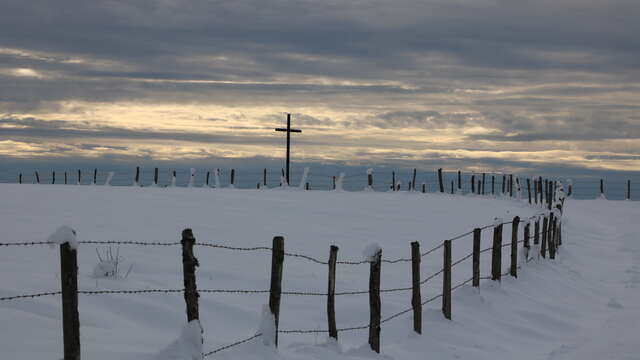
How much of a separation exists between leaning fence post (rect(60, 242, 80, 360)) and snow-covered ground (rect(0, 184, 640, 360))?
1358 millimetres

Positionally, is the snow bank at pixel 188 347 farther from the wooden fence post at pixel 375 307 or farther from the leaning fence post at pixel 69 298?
the wooden fence post at pixel 375 307

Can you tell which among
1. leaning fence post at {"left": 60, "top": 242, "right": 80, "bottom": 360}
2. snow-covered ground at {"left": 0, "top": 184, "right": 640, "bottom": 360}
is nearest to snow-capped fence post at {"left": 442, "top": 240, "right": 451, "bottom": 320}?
snow-covered ground at {"left": 0, "top": 184, "right": 640, "bottom": 360}

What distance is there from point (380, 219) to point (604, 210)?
2309 cm

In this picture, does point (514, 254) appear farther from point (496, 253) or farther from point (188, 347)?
point (188, 347)

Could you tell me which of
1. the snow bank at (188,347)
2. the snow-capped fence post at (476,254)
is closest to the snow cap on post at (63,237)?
the snow bank at (188,347)

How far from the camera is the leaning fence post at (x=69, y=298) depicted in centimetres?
730

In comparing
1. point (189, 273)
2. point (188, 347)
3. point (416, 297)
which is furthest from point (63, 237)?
point (416, 297)

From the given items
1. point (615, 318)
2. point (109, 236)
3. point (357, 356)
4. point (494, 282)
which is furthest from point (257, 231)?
point (357, 356)

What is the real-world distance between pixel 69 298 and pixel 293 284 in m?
10.9

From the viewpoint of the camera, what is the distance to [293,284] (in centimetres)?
1806

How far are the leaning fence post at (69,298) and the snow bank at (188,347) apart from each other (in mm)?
1284

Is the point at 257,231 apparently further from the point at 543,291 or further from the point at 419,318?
the point at 419,318

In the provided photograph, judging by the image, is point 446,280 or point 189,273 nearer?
point 189,273

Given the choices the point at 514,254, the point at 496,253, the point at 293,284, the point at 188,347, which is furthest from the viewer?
the point at 514,254
